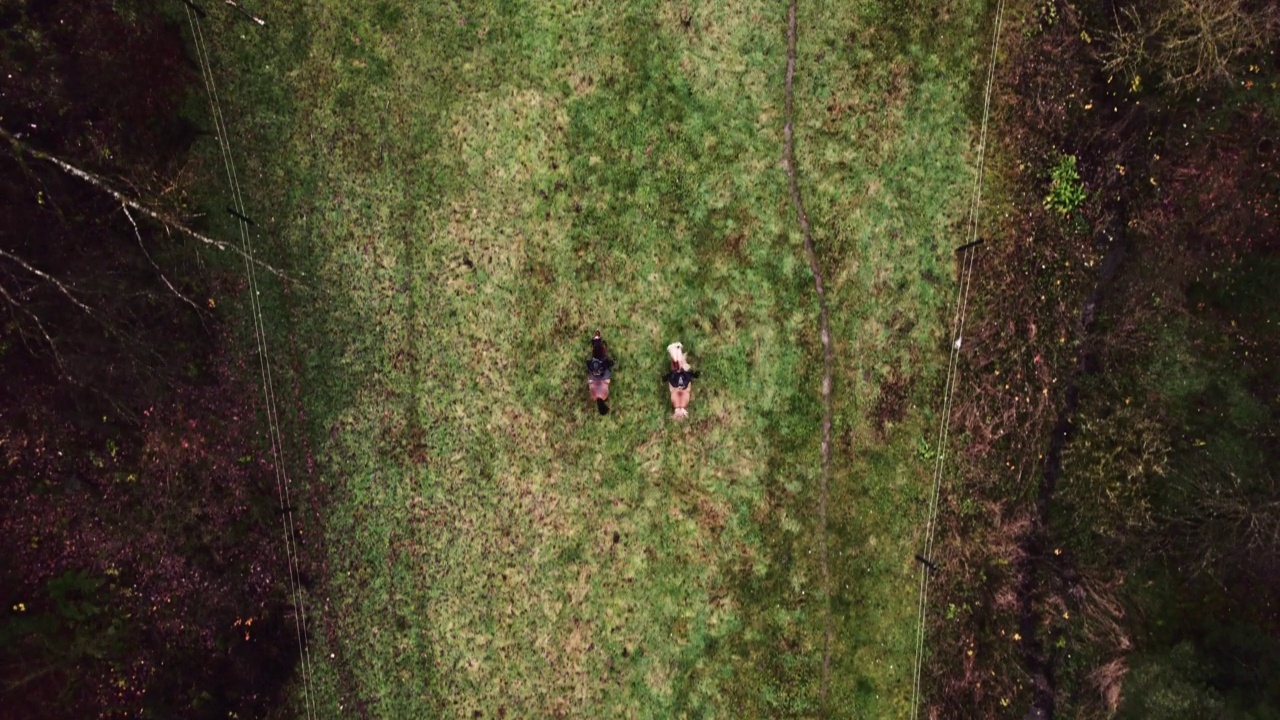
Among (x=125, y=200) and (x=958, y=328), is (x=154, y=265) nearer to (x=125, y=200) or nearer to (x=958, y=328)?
(x=125, y=200)

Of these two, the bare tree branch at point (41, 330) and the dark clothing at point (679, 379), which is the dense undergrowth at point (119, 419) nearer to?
the bare tree branch at point (41, 330)

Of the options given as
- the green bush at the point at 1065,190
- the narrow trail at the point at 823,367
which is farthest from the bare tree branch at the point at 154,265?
the green bush at the point at 1065,190

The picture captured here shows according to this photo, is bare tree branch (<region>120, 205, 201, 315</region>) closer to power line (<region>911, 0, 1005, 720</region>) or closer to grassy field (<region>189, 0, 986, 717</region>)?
grassy field (<region>189, 0, 986, 717</region>)

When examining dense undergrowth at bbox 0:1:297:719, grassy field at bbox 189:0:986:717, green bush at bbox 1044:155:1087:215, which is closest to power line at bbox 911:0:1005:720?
grassy field at bbox 189:0:986:717

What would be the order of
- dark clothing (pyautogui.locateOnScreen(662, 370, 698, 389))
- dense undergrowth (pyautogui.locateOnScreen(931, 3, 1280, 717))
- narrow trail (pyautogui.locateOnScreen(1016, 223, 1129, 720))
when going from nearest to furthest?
dark clothing (pyautogui.locateOnScreen(662, 370, 698, 389)) < dense undergrowth (pyautogui.locateOnScreen(931, 3, 1280, 717)) < narrow trail (pyautogui.locateOnScreen(1016, 223, 1129, 720))

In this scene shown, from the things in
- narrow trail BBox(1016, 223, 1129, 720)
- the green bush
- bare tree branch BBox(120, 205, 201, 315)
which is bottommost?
narrow trail BBox(1016, 223, 1129, 720)

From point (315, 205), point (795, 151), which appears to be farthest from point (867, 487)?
point (315, 205)

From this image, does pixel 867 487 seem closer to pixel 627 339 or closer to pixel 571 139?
pixel 627 339

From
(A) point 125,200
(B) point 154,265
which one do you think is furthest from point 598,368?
(A) point 125,200
